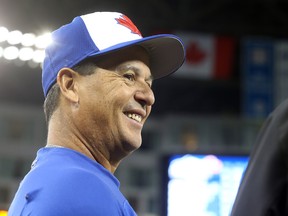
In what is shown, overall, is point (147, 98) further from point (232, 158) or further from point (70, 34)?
point (232, 158)

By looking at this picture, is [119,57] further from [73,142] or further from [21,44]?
[21,44]

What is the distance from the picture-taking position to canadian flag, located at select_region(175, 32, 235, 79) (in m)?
11.0

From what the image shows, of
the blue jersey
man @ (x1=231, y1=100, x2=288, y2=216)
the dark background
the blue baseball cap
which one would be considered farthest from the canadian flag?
man @ (x1=231, y1=100, x2=288, y2=216)

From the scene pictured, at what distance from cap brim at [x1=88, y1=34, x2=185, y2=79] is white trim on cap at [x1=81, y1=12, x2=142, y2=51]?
0.04 meters

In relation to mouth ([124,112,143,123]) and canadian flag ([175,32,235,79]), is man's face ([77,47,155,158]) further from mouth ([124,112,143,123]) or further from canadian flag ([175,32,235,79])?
canadian flag ([175,32,235,79])

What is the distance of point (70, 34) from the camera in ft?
5.95

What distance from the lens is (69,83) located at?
1.78 meters

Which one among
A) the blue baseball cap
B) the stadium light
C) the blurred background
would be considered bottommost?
the blurred background

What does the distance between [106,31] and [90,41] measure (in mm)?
56

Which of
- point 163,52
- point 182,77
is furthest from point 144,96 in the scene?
point 182,77

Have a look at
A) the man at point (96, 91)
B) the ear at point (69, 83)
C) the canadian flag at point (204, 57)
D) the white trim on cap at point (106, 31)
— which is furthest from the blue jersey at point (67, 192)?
the canadian flag at point (204, 57)

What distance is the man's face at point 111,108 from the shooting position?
5.79 feet

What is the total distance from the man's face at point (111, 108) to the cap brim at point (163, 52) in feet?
0.33

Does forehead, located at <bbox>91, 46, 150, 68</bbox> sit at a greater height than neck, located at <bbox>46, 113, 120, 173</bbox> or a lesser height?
greater
